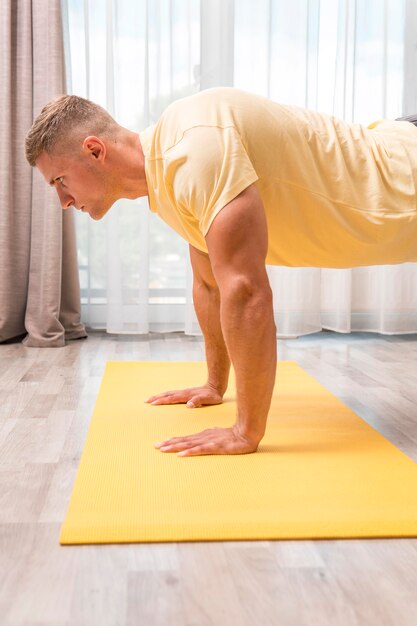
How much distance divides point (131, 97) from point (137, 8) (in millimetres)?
396

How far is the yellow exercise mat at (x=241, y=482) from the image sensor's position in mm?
1071

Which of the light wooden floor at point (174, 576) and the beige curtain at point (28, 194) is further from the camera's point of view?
the beige curtain at point (28, 194)

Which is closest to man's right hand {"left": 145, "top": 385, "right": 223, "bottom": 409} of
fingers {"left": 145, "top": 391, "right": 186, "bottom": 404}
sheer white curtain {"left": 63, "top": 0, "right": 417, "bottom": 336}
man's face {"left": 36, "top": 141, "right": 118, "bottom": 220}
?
fingers {"left": 145, "top": 391, "right": 186, "bottom": 404}

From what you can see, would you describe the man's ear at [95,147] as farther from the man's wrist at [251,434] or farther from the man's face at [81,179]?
the man's wrist at [251,434]

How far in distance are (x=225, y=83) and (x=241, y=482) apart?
95.0 inches

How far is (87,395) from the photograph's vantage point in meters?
2.03

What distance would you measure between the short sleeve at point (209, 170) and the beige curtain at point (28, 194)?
1.81 metres

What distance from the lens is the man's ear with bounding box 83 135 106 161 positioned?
1.48 meters

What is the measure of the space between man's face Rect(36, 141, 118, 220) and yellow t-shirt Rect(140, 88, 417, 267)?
0.36 ft

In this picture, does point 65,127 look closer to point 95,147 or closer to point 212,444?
point 95,147

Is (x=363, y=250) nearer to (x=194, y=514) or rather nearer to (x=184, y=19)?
(x=194, y=514)

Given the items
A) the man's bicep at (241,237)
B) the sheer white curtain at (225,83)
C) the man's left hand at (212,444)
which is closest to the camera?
the man's bicep at (241,237)

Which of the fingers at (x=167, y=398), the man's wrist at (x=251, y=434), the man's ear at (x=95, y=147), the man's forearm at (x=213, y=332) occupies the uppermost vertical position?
the man's ear at (x=95, y=147)

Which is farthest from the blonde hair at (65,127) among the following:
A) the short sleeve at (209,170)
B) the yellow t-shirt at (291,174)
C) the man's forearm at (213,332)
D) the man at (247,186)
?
the man's forearm at (213,332)
